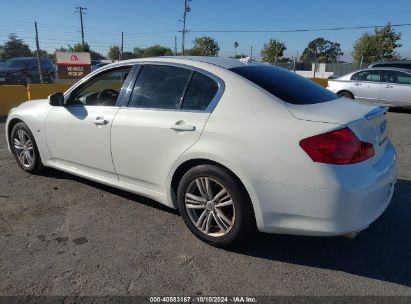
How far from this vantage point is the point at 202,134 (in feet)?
10.8

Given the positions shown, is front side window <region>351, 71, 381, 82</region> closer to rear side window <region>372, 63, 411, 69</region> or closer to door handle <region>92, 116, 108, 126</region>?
rear side window <region>372, 63, 411, 69</region>

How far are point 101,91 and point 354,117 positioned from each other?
272cm

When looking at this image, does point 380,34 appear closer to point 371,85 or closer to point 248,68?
point 371,85

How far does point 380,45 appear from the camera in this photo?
50500 millimetres

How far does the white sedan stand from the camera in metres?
2.86

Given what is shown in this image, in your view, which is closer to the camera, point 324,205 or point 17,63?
point 324,205

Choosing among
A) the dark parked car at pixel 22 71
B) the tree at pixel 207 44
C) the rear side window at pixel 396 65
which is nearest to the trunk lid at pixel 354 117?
the rear side window at pixel 396 65

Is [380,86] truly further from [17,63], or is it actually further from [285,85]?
[17,63]

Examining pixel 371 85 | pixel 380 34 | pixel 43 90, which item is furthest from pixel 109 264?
pixel 380 34

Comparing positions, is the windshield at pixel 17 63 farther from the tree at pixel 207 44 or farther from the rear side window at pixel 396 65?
the tree at pixel 207 44

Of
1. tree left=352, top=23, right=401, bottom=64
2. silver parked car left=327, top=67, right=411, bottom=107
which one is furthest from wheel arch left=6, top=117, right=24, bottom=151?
tree left=352, top=23, right=401, bottom=64

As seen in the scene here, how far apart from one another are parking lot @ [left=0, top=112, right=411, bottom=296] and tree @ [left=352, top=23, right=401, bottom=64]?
4958 cm

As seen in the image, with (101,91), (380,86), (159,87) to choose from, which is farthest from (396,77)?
(159,87)

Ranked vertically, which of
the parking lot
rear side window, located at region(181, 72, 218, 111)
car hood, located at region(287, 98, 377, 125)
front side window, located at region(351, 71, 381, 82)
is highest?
rear side window, located at region(181, 72, 218, 111)
